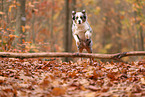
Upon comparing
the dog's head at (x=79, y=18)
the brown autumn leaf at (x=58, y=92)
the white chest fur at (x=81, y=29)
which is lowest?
the brown autumn leaf at (x=58, y=92)

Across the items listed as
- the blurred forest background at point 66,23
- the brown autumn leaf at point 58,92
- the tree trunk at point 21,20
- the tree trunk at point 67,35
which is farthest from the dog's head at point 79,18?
the tree trunk at point 67,35

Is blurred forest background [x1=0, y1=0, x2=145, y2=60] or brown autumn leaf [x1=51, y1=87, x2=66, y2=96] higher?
blurred forest background [x1=0, y1=0, x2=145, y2=60]

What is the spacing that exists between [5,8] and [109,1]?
2193 centimetres

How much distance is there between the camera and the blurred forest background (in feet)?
35.2

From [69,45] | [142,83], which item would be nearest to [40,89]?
[142,83]

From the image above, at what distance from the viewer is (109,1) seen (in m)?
30.1

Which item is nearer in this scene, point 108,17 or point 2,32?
point 2,32

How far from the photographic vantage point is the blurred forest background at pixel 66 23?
1074cm

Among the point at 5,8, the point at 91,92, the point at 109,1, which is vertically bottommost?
the point at 91,92

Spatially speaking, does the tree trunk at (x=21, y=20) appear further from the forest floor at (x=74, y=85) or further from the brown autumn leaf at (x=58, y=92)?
the brown autumn leaf at (x=58, y=92)

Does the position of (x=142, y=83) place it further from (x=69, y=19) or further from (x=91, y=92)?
(x=69, y=19)

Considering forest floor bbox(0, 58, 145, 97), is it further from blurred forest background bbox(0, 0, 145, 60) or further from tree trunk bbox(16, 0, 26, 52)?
tree trunk bbox(16, 0, 26, 52)

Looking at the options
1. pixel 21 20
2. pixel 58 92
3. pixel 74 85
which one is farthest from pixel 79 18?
pixel 58 92

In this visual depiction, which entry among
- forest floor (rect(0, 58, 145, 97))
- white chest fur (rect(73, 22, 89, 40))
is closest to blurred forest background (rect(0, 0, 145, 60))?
white chest fur (rect(73, 22, 89, 40))
